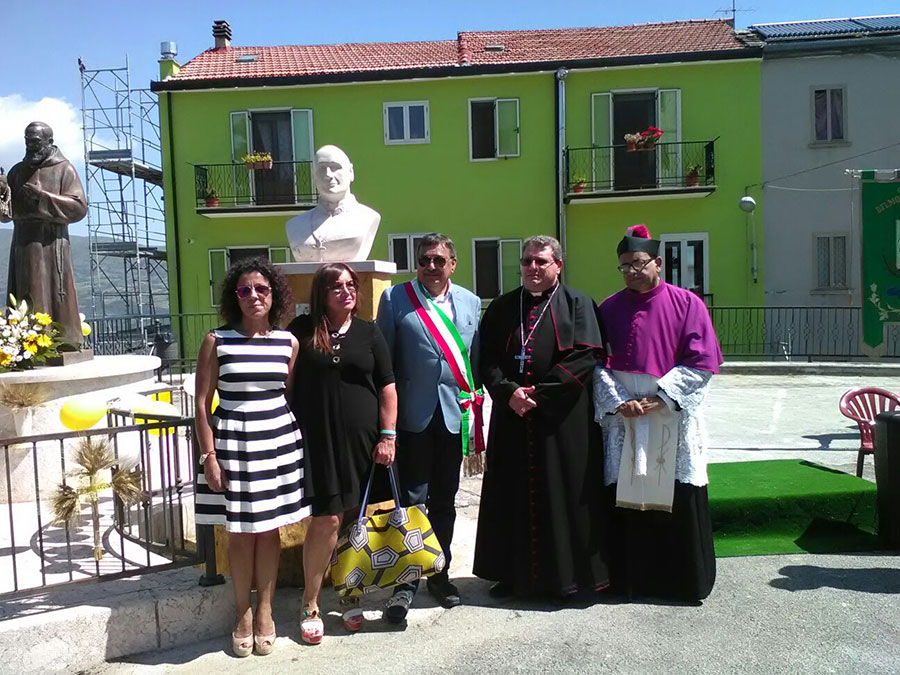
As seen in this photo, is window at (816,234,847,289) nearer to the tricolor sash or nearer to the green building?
the green building

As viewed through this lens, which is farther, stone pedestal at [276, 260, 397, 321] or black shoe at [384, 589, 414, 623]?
stone pedestal at [276, 260, 397, 321]

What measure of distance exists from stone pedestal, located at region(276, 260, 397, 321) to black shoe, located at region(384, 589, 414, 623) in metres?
1.72

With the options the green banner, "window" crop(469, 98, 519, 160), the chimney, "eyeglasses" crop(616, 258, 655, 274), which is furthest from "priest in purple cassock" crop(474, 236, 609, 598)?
the chimney

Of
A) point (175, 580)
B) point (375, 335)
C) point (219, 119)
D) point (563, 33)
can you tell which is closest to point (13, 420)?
point (175, 580)

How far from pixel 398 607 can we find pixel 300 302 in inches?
79.6

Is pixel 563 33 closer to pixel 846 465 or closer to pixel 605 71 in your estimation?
pixel 605 71

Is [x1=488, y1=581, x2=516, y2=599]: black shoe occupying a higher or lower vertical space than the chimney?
lower

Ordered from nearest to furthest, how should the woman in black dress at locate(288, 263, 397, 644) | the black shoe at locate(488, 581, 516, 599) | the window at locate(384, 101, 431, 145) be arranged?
the woman in black dress at locate(288, 263, 397, 644) → the black shoe at locate(488, 581, 516, 599) → the window at locate(384, 101, 431, 145)

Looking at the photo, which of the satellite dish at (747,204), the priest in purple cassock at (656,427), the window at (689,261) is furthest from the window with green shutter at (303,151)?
the priest in purple cassock at (656,427)

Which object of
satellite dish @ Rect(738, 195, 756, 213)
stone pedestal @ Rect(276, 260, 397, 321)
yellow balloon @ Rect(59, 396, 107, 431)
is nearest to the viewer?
stone pedestal @ Rect(276, 260, 397, 321)

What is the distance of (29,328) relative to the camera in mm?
5855

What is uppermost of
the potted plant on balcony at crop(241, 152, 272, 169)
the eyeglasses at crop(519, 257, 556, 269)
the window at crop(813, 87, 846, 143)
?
the window at crop(813, 87, 846, 143)

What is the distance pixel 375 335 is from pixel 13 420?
374 centimetres

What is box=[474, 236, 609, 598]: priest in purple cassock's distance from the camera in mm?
3846
